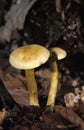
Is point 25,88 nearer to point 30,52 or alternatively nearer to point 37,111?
point 37,111

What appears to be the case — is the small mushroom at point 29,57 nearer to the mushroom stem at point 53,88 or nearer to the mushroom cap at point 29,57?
the mushroom cap at point 29,57

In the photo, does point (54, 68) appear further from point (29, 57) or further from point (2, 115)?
point (2, 115)

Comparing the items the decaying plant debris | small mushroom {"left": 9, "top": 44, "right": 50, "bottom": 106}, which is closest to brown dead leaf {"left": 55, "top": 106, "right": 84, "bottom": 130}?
the decaying plant debris

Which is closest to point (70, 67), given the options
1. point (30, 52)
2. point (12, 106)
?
point (12, 106)

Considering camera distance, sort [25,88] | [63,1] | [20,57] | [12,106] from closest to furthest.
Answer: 1. [20,57]
2. [12,106]
3. [25,88]
4. [63,1]

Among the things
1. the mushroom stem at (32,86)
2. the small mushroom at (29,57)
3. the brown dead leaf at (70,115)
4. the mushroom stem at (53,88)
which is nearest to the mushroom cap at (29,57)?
the small mushroom at (29,57)

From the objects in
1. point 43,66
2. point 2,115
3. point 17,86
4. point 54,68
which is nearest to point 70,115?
point 54,68

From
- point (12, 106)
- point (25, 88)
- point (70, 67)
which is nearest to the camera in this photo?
point (12, 106)
